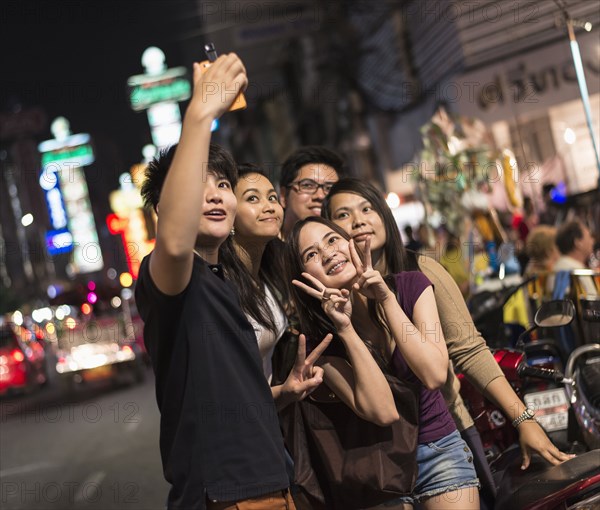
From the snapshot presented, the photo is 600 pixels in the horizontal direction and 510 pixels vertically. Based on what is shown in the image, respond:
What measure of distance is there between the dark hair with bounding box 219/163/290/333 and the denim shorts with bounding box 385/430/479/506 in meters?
0.76

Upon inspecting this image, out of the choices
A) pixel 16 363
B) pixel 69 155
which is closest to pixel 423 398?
pixel 16 363

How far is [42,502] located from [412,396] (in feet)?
19.4

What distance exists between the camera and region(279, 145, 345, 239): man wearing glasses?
528 cm

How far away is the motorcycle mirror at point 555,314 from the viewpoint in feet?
14.4

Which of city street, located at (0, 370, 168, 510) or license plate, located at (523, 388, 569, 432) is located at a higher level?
license plate, located at (523, 388, 569, 432)

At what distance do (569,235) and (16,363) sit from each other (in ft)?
51.1

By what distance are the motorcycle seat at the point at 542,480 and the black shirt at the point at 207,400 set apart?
117 centimetres

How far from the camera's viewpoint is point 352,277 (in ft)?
11.2

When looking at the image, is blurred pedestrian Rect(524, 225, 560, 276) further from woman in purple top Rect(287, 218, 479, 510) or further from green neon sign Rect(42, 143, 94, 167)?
green neon sign Rect(42, 143, 94, 167)

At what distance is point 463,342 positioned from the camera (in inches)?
150

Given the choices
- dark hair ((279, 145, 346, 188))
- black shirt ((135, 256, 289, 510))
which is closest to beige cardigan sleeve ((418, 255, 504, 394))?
black shirt ((135, 256, 289, 510))

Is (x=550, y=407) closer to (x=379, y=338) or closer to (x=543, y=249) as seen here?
(x=379, y=338)

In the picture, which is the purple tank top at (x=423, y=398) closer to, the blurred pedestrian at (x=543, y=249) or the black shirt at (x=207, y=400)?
the black shirt at (x=207, y=400)

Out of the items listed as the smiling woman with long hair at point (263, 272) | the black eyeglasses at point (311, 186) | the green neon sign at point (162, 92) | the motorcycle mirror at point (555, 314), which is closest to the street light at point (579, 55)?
the black eyeglasses at point (311, 186)
